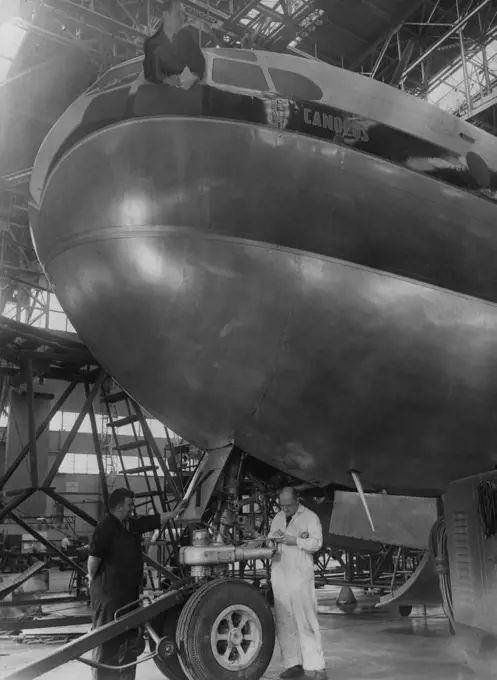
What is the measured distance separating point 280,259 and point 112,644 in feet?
9.31

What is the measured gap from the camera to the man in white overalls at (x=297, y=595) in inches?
175

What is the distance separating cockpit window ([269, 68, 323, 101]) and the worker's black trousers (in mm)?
3571

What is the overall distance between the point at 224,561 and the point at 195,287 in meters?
1.74

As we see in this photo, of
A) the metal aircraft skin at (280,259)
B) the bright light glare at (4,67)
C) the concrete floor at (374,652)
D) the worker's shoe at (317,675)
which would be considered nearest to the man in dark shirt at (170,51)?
the metal aircraft skin at (280,259)

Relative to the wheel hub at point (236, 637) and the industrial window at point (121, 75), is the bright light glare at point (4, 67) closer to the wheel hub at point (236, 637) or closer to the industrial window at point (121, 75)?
the industrial window at point (121, 75)

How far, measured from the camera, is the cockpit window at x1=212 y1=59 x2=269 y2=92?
377 cm

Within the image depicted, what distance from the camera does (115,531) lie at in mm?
4602

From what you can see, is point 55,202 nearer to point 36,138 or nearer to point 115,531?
point 115,531

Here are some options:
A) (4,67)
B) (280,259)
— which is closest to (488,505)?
(280,259)

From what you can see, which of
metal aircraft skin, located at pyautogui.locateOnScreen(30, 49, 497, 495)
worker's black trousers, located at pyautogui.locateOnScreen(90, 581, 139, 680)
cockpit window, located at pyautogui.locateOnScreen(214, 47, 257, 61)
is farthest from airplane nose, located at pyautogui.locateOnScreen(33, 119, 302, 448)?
worker's black trousers, located at pyautogui.locateOnScreen(90, 581, 139, 680)

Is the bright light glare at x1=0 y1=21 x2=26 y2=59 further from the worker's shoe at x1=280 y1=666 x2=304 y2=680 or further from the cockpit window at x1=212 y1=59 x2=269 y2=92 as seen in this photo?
the worker's shoe at x1=280 y1=666 x2=304 y2=680

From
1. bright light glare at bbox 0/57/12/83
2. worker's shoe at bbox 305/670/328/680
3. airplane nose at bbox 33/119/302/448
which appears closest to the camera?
airplane nose at bbox 33/119/302/448

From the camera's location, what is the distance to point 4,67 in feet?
52.6

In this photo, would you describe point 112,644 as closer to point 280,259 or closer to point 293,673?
point 293,673
